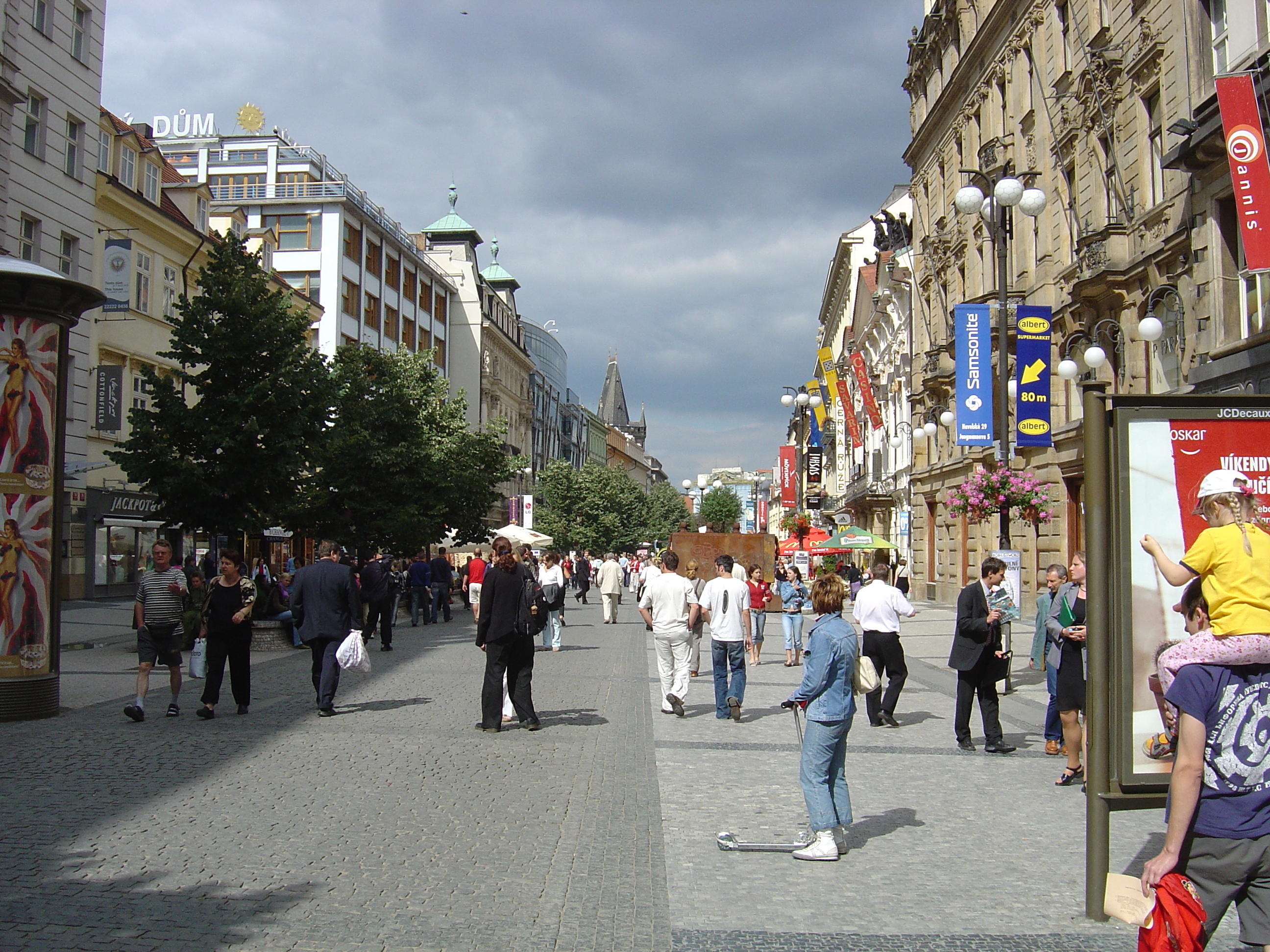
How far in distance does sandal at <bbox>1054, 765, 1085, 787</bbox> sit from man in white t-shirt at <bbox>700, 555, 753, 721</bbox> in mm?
3885

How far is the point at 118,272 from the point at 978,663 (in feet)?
84.6

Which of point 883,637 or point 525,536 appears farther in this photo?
point 525,536

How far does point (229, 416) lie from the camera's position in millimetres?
20594

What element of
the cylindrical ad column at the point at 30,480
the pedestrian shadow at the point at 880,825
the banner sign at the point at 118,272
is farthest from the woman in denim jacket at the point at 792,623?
the banner sign at the point at 118,272

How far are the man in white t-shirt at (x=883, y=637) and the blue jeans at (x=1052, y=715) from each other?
187 centimetres

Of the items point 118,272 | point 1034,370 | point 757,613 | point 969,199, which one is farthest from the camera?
point 118,272

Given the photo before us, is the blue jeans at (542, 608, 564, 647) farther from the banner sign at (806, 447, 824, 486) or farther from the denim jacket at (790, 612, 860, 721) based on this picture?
the banner sign at (806, 447, 824, 486)

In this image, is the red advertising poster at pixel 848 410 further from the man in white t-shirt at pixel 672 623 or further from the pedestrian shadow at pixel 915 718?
the man in white t-shirt at pixel 672 623

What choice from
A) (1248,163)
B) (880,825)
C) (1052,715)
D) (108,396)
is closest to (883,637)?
(1052,715)

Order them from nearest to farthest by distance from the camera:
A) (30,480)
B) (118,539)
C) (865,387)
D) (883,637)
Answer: (30,480), (883,637), (118,539), (865,387)

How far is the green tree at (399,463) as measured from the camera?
31484mm

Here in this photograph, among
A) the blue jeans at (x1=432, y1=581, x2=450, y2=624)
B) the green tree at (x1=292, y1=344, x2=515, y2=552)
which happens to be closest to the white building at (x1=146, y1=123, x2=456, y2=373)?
the green tree at (x1=292, y1=344, x2=515, y2=552)

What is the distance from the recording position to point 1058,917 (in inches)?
213

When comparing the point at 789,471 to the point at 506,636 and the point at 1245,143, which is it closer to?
the point at 1245,143
